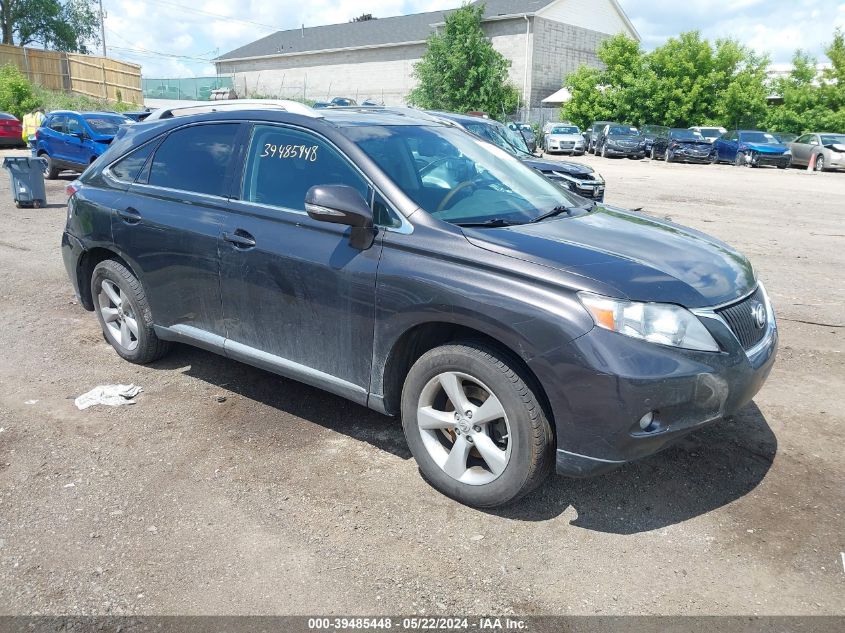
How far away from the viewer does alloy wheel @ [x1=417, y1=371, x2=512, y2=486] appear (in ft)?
11.1

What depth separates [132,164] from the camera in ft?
16.6

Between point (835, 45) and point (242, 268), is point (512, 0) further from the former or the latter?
point (242, 268)

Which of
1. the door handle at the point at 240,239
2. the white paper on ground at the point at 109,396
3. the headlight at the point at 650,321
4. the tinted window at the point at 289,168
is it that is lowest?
the white paper on ground at the point at 109,396

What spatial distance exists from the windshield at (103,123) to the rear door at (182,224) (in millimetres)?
14769

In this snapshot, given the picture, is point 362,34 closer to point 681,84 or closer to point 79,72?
point 79,72

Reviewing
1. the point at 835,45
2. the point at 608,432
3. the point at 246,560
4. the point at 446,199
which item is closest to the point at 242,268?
the point at 446,199

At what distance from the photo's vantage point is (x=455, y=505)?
3.57 m

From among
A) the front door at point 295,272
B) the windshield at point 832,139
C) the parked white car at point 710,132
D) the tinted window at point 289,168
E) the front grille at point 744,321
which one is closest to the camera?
the front grille at point 744,321

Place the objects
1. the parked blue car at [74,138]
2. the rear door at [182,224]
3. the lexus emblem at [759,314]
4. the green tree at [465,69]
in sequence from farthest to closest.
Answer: the green tree at [465,69]
the parked blue car at [74,138]
the rear door at [182,224]
the lexus emblem at [759,314]


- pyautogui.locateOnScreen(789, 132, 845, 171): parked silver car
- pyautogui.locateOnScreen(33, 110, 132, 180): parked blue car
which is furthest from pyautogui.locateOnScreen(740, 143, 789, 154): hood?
pyautogui.locateOnScreen(33, 110, 132, 180): parked blue car

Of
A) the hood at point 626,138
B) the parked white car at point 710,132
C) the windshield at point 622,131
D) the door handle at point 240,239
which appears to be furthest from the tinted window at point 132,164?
the parked white car at point 710,132

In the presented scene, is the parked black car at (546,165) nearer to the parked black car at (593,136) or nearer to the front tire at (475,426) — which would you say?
the front tire at (475,426)

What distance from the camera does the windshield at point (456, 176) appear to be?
3820 millimetres

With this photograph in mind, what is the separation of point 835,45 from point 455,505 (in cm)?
4266
